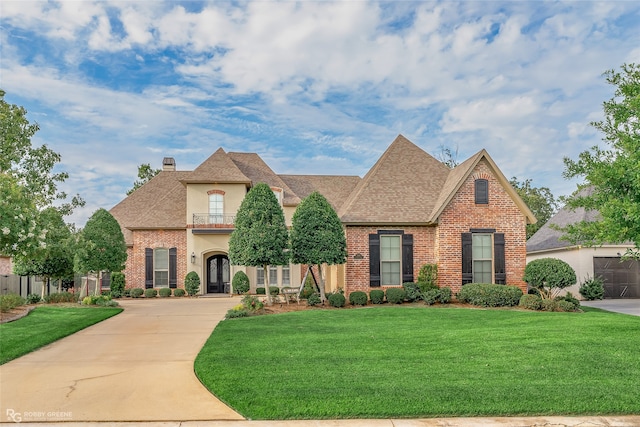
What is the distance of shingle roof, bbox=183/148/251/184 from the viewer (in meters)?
26.8

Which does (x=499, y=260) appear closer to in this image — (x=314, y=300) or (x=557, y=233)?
(x=314, y=300)

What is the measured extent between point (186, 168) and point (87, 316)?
780 inches

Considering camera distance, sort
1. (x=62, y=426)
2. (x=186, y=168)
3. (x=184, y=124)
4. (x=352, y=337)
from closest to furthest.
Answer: (x=62, y=426), (x=352, y=337), (x=184, y=124), (x=186, y=168)

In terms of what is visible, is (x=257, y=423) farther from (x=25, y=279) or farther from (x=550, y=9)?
(x=25, y=279)

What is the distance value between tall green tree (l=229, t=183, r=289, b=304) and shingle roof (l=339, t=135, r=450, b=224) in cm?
263

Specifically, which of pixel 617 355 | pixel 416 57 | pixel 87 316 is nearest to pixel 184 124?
pixel 87 316

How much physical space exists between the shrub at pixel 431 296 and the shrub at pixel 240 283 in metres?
11.2

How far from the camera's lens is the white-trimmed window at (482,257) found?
62.6ft

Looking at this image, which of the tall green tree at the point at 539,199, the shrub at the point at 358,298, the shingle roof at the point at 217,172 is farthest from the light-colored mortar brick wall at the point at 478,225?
the tall green tree at the point at 539,199

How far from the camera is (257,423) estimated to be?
18.5 ft

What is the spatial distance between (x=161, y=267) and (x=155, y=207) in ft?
12.0

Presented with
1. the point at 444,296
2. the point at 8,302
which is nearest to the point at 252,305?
the point at 444,296

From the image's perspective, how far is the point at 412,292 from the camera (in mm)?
18250

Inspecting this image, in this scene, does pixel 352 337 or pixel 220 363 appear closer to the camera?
pixel 220 363
